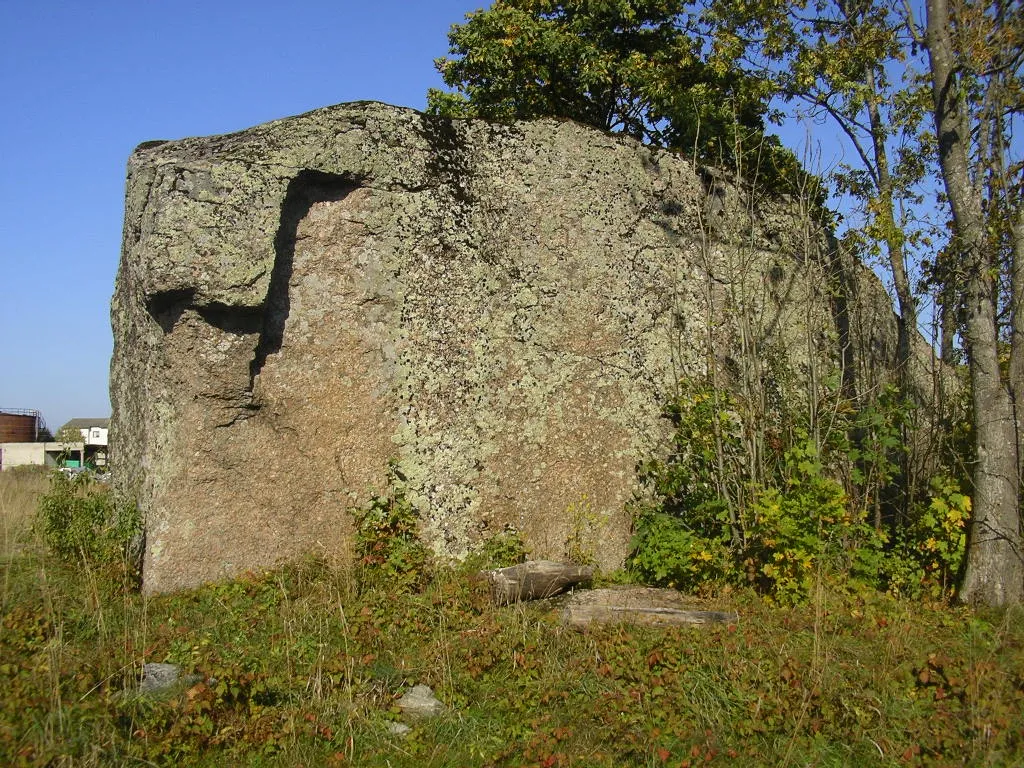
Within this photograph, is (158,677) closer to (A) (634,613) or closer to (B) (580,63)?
(A) (634,613)

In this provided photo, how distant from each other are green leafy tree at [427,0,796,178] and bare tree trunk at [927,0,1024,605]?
195 inches

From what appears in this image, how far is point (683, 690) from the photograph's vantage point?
4629 millimetres

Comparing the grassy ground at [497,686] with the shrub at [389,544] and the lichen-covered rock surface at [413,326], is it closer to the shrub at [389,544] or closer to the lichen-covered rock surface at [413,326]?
the shrub at [389,544]

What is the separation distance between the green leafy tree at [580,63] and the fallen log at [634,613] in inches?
310

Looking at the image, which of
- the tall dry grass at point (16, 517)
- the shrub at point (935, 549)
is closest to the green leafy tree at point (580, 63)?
the shrub at point (935, 549)

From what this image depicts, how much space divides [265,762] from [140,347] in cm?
423

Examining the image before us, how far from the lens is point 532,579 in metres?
6.36

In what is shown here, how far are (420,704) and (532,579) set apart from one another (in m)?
1.88

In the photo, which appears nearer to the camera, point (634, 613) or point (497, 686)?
point (497, 686)

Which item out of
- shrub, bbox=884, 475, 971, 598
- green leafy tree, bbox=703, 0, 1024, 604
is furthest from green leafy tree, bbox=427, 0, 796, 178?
shrub, bbox=884, 475, 971, 598

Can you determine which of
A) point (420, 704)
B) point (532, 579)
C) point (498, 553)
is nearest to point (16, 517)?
point (498, 553)

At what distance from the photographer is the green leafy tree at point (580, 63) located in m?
12.2

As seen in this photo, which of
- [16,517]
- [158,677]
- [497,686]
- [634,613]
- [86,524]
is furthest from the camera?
[16,517]

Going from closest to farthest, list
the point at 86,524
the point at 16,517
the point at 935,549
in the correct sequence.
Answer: the point at 935,549
the point at 86,524
the point at 16,517
